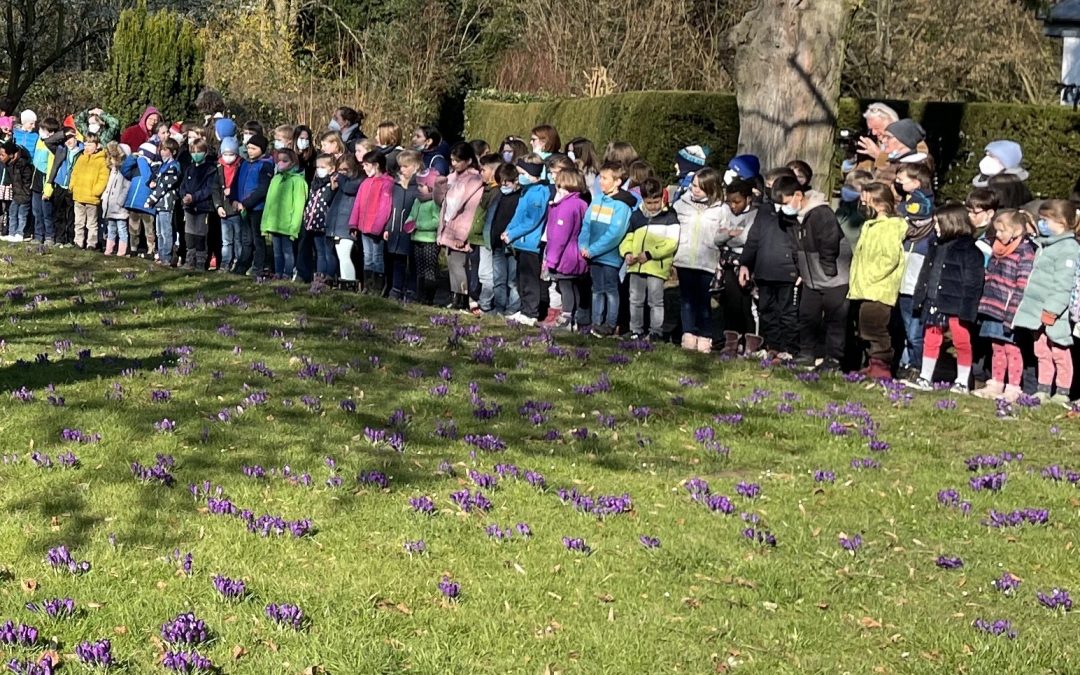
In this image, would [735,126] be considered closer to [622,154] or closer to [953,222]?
[622,154]

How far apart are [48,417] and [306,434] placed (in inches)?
62.2

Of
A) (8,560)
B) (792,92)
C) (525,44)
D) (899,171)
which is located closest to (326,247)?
(792,92)

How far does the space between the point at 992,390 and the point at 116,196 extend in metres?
11.3

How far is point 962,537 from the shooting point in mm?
7289

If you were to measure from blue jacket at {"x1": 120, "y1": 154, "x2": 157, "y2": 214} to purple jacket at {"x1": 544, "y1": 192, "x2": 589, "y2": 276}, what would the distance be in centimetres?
611

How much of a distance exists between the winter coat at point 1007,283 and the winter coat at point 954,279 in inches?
3.1

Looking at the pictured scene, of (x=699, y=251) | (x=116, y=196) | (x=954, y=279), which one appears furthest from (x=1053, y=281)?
(x=116, y=196)

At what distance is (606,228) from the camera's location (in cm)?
1289

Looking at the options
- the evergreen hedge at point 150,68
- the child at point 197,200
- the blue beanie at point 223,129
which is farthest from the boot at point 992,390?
the evergreen hedge at point 150,68

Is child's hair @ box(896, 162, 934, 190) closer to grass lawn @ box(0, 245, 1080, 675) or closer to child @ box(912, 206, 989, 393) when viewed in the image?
child @ box(912, 206, 989, 393)

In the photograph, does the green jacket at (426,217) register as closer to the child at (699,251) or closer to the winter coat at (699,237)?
the child at (699,251)

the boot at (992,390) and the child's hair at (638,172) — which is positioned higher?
the child's hair at (638,172)

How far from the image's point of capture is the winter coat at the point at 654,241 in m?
12.6

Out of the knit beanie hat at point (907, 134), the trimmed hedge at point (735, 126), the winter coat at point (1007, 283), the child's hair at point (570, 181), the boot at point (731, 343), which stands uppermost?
the trimmed hedge at point (735, 126)
